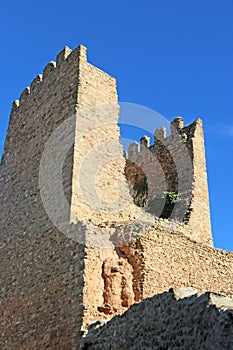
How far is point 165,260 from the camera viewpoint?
8.45 m

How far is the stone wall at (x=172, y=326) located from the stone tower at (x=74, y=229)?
769 mm

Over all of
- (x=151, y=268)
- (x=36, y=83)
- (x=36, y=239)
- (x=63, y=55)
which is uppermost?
(x=36, y=83)

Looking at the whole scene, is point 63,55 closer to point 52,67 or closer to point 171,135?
point 52,67

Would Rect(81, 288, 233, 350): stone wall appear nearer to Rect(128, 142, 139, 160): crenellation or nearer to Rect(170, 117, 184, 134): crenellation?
Rect(170, 117, 184, 134): crenellation

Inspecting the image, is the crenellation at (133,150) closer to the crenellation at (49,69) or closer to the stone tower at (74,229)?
the stone tower at (74,229)

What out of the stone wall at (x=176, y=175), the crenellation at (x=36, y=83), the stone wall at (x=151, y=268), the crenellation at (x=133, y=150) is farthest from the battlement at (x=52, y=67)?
the crenellation at (x=133, y=150)

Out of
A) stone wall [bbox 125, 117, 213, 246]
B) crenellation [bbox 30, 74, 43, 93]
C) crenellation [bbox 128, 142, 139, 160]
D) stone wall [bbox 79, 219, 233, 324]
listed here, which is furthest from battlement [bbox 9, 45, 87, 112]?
crenellation [bbox 128, 142, 139, 160]

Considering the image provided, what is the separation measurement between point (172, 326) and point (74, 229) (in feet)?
10.1

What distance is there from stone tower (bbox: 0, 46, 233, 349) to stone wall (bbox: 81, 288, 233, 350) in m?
0.77

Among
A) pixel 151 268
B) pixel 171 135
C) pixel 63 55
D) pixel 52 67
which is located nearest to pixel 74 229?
pixel 151 268

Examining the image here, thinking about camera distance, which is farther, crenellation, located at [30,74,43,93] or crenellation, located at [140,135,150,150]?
crenellation, located at [140,135,150,150]

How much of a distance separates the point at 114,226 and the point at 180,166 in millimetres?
6775

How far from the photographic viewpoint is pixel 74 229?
783 centimetres

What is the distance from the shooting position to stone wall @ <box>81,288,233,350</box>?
14.8 ft
